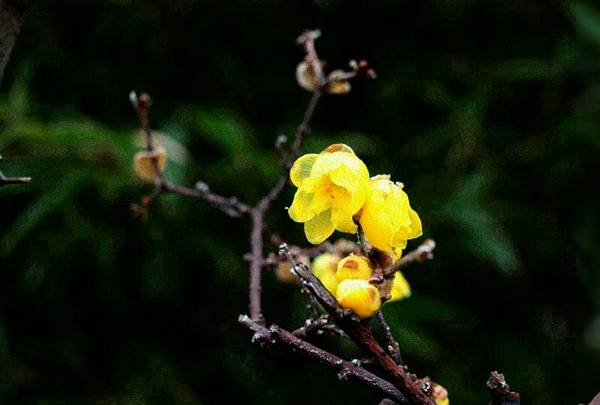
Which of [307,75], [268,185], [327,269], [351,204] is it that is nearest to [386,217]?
[351,204]

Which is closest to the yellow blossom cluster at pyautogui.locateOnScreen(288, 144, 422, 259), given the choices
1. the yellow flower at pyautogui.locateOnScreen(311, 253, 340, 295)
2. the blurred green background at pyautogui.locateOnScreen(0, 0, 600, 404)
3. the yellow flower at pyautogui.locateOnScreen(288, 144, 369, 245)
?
the yellow flower at pyautogui.locateOnScreen(288, 144, 369, 245)

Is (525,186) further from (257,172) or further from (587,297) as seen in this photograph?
(257,172)

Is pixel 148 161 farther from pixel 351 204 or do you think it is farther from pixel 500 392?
pixel 500 392

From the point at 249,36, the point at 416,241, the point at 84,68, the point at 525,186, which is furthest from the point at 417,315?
the point at 84,68

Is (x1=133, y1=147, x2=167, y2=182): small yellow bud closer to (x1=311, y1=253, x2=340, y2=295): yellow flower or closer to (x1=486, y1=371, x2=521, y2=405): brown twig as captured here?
(x1=311, y1=253, x2=340, y2=295): yellow flower

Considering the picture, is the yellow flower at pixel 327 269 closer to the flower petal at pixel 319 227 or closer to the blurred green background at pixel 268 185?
the flower petal at pixel 319 227

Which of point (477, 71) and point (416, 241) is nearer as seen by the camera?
point (416, 241)
